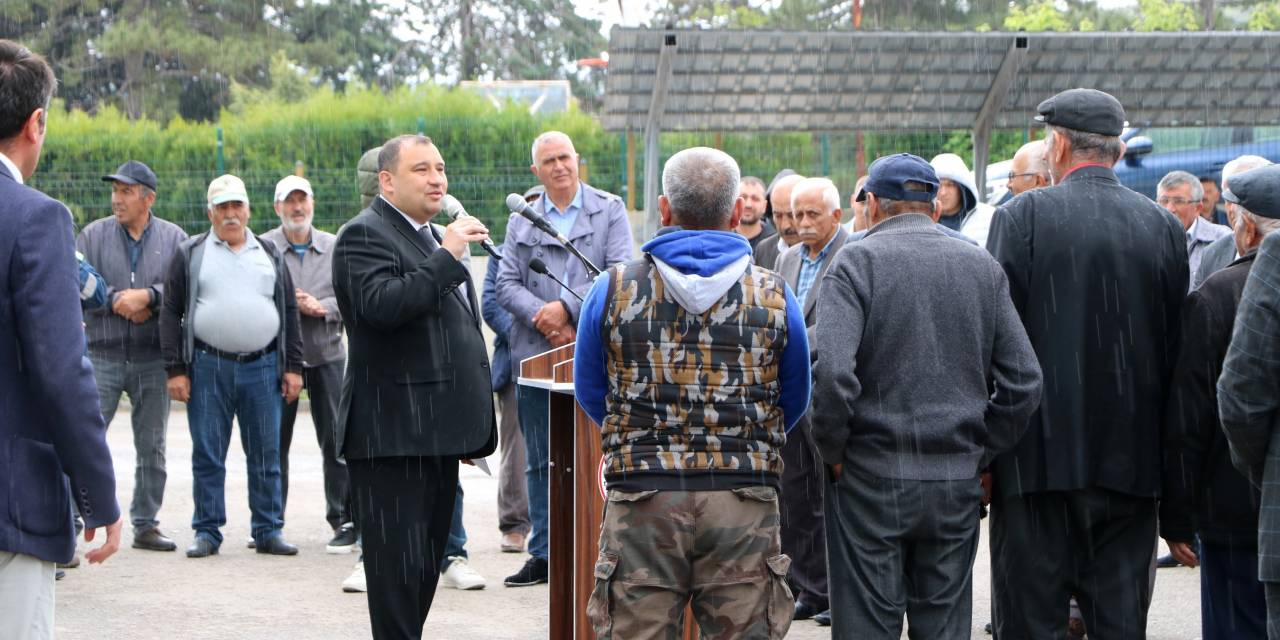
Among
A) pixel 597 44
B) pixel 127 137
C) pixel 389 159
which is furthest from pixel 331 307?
pixel 597 44

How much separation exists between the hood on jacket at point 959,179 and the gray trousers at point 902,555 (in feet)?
8.22

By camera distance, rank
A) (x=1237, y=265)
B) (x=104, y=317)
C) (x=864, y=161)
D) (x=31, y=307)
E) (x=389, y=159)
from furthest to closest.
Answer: (x=864, y=161) → (x=104, y=317) → (x=389, y=159) → (x=1237, y=265) → (x=31, y=307)

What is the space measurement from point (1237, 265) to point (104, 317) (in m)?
6.82

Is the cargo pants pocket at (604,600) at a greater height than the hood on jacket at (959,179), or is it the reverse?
the hood on jacket at (959,179)

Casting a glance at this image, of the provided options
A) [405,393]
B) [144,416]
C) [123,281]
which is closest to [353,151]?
[123,281]

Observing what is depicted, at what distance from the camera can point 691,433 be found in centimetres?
437

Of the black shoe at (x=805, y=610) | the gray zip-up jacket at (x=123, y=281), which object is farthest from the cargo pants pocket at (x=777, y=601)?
the gray zip-up jacket at (x=123, y=281)

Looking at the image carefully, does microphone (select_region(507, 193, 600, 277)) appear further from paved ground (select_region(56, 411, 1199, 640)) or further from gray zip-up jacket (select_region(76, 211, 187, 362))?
gray zip-up jacket (select_region(76, 211, 187, 362))

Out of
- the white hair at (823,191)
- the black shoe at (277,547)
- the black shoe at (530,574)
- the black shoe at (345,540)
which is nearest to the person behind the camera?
the white hair at (823,191)

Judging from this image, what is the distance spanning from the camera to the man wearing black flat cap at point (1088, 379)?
5016 mm

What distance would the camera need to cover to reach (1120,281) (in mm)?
5020

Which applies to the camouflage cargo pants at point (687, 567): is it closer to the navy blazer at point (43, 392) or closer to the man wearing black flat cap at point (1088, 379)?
the man wearing black flat cap at point (1088, 379)

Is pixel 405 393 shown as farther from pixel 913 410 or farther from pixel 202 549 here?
pixel 202 549

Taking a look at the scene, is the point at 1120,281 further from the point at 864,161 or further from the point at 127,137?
Result: the point at 127,137
